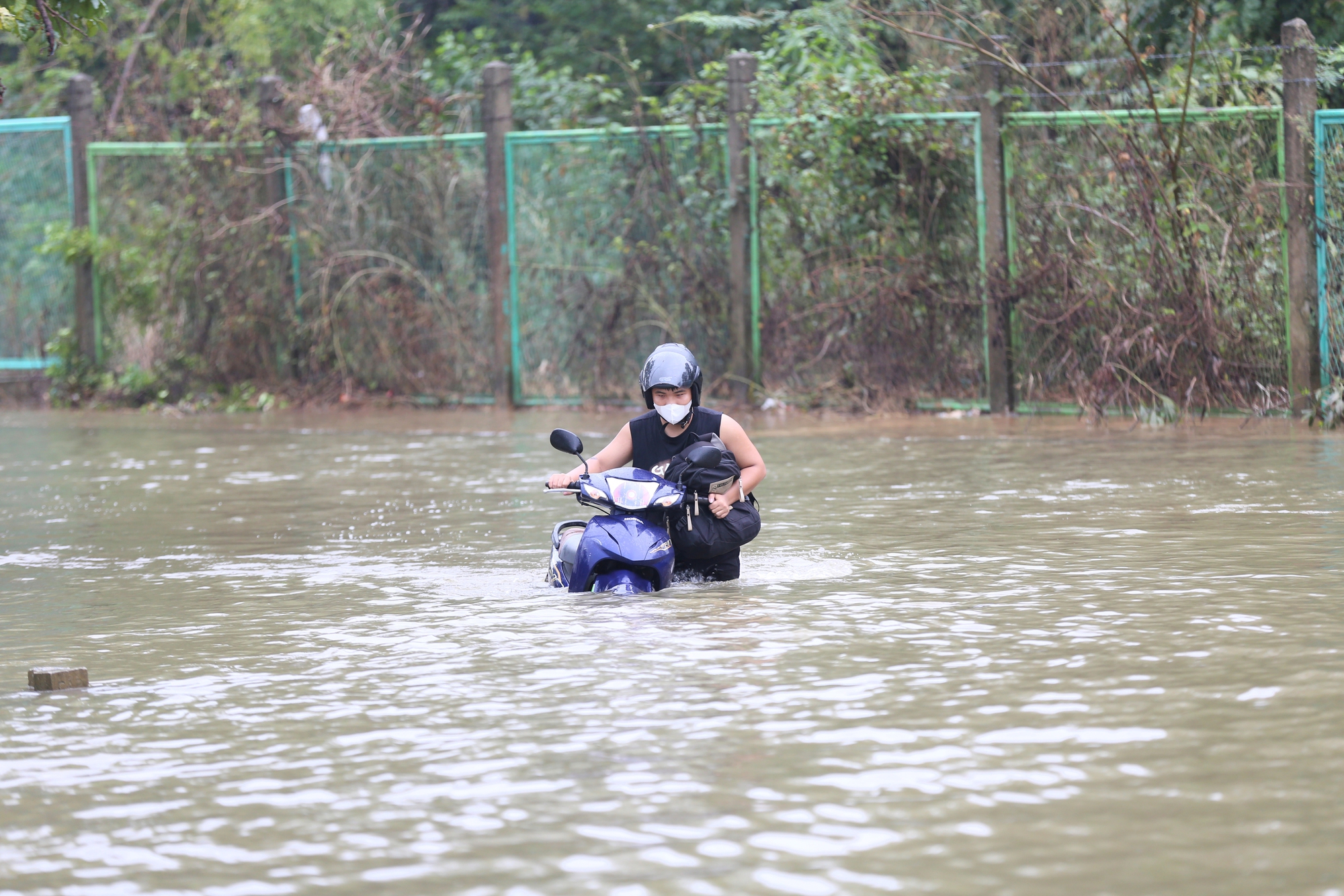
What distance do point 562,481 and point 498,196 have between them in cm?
1009

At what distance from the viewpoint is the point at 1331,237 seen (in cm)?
1401

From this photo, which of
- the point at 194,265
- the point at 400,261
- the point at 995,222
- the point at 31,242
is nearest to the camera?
the point at 995,222

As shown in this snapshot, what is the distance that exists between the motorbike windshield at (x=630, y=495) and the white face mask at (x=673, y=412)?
0.51 metres

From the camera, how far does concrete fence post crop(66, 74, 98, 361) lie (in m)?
19.1

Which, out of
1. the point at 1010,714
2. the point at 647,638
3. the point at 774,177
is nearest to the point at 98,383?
the point at 774,177

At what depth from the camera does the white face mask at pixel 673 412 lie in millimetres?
8562

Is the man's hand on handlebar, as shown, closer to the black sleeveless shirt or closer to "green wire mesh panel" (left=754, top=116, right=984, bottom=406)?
the black sleeveless shirt

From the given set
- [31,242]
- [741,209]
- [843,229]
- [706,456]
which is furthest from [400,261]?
[706,456]

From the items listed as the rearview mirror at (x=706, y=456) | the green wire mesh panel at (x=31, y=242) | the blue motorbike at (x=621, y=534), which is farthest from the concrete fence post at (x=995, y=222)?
the green wire mesh panel at (x=31, y=242)

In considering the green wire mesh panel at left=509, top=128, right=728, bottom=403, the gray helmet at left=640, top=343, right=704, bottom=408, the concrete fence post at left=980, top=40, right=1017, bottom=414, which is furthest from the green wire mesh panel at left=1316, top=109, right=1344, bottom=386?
the gray helmet at left=640, top=343, right=704, bottom=408

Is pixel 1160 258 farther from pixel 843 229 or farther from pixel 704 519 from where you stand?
pixel 704 519

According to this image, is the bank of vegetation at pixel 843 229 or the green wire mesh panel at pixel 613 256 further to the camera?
the green wire mesh panel at pixel 613 256

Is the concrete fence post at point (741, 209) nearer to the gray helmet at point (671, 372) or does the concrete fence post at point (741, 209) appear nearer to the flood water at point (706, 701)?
the flood water at point (706, 701)

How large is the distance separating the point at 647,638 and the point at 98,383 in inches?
542
